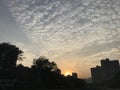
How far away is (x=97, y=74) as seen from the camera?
591 ft

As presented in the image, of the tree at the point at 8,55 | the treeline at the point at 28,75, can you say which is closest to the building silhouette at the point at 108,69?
the treeline at the point at 28,75

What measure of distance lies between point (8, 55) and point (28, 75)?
17.7 m

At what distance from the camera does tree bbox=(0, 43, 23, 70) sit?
88188 millimetres

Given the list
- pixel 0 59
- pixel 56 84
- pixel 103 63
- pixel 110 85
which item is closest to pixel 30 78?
pixel 56 84

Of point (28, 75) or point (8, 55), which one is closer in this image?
point (28, 75)

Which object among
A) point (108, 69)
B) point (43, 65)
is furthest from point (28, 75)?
point (108, 69)

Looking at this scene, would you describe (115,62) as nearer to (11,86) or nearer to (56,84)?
(56,84)

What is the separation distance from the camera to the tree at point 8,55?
289ft

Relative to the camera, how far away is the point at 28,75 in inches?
3081

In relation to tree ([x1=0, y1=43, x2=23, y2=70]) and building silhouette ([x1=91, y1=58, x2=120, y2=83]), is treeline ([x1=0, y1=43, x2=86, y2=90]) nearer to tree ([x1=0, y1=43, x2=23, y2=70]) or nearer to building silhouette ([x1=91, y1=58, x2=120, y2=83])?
tree ([x1=0, y1=43, x2=23, y2=70])

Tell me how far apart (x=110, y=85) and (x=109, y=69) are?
5951 centimetres

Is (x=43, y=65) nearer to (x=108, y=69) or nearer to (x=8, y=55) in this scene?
(x=8, y=55)

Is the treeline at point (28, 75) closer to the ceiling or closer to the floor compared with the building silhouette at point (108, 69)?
closer to the floor

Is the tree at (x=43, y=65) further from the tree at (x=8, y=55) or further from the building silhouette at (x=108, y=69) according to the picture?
the building silhouette at (x=108, y=69)
